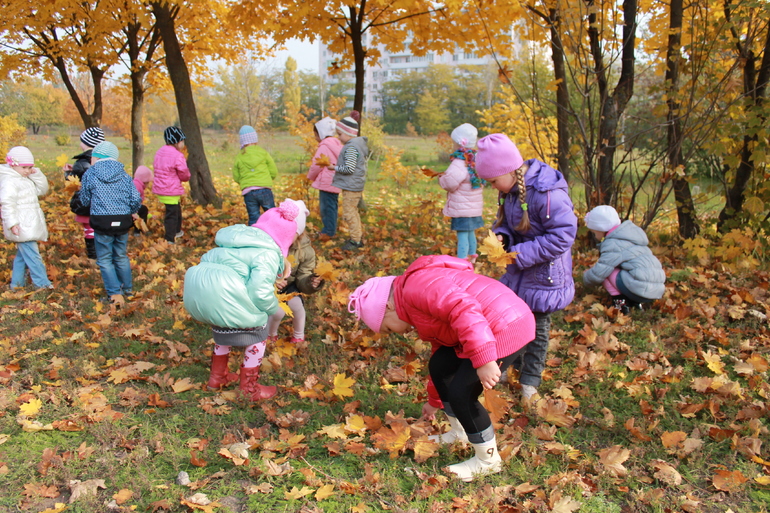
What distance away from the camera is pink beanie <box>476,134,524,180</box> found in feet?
9.37

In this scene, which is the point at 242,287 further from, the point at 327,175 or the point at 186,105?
the point at 186,105

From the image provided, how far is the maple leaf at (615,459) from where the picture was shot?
2.62 meters

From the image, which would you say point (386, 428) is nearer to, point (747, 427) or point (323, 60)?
point (747, 427)

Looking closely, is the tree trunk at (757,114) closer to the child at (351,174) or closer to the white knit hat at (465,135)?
the white knit hat at (465,135)

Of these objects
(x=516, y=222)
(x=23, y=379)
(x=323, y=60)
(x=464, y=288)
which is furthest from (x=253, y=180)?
(x=323, y=60)

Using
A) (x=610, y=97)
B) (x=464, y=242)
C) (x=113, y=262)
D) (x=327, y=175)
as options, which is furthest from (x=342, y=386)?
(x=610, y=97)

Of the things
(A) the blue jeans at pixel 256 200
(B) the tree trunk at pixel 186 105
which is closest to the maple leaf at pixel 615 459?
(A) the blue jeans at pixel 256 200

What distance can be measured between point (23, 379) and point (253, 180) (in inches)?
155

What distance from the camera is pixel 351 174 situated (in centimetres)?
664

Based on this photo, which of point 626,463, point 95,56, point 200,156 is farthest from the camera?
point 95,56

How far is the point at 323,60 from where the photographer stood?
94.6 m

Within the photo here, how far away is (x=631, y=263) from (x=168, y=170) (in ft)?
18.1

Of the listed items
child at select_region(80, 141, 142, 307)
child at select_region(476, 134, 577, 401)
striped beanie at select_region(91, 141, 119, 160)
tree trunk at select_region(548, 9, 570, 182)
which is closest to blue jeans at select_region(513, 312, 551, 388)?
child at select_region(476, 134, 577, 401)

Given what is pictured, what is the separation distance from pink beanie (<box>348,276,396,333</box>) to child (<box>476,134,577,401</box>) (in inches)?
36.1
